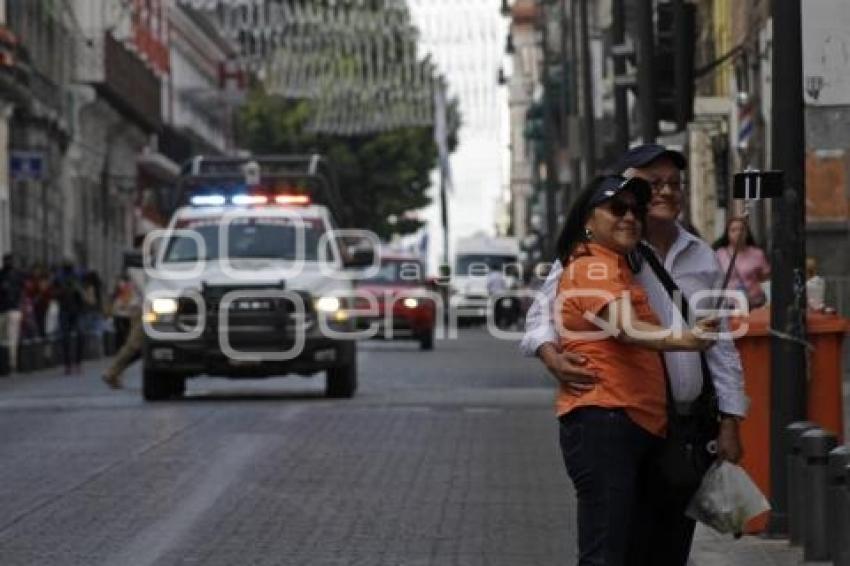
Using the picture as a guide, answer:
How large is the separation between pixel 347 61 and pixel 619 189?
105075 mm

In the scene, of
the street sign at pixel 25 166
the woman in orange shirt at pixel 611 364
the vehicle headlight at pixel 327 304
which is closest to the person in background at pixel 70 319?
the street sign at pixel 25 166

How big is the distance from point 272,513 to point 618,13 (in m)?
24.2

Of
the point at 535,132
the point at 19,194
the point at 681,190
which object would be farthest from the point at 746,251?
the point at 535,132

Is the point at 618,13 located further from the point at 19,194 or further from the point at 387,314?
the point at 19,194

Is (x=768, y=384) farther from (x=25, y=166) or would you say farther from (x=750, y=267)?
(x=25, y=166)

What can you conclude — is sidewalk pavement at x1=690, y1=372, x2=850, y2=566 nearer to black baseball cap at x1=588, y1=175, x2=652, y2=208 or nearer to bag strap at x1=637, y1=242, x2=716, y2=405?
bag strap at x1=637, y1=242, x2=716, y2=405

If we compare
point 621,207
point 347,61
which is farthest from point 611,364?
point 347,61

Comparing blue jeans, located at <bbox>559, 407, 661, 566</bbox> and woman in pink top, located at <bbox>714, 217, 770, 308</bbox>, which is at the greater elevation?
A: woman in pink top, located at <bbox>714, 217, 770, 308</bbox>

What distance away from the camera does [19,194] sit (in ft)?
216

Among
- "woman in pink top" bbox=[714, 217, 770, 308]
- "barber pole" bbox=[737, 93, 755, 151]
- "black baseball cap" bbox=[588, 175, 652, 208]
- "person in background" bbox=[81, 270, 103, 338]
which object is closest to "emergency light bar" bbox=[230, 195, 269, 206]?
"woman in pink top" bbox=[714, 217, 770, 308]

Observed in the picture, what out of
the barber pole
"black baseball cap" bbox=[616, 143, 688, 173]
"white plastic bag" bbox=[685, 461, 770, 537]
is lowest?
"white plastic bag" bbox=[685, 461, 770, 537]

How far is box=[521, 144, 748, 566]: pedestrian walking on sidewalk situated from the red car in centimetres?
4249

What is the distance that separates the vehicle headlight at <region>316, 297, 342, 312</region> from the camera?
27984mm

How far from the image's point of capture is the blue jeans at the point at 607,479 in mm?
9094
